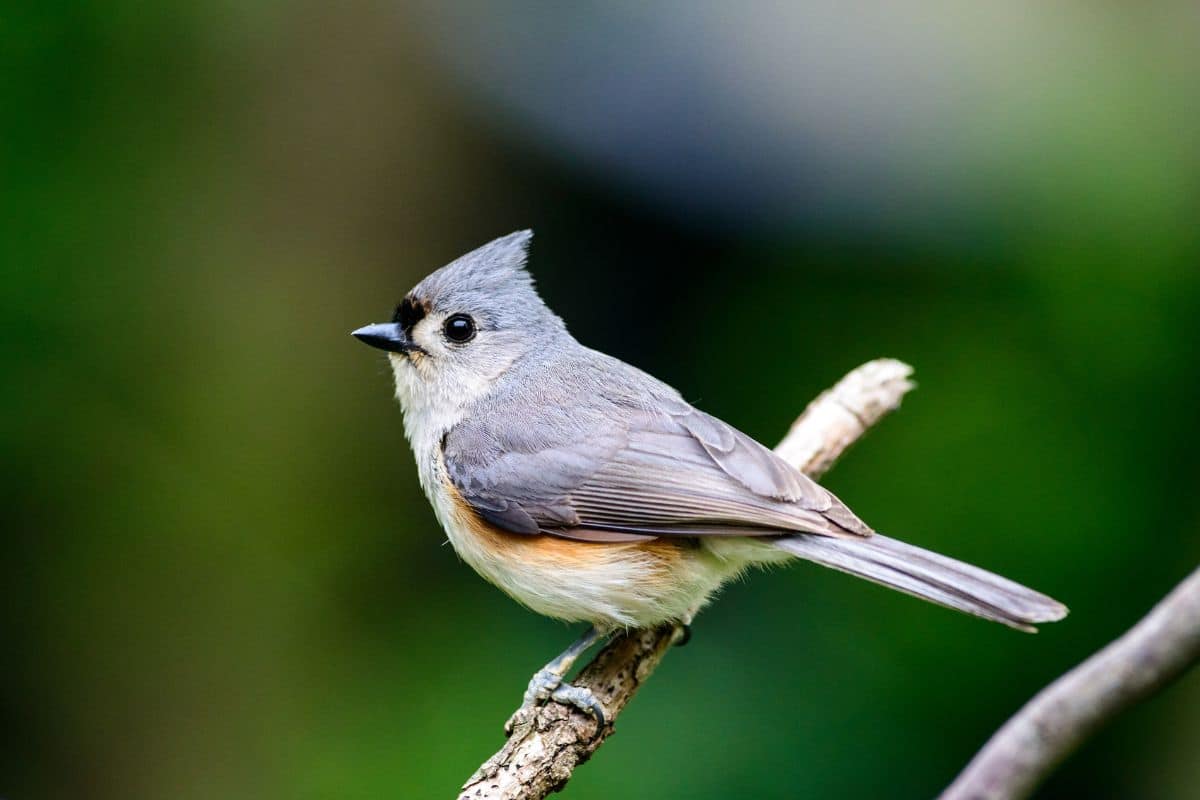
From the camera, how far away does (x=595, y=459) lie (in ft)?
9.80

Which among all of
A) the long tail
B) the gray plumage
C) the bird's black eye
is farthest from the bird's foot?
the bird's black eye

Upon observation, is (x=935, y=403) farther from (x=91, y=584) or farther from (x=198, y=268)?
(x=91, y=584)

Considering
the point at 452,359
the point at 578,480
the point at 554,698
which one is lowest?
the point at 554,698

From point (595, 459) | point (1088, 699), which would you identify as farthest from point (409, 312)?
point (1088, 699)

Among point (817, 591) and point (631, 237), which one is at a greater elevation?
point (631, 237)

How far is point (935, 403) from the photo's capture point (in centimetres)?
404

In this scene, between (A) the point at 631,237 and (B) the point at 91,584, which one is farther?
(A) the point at 631,237

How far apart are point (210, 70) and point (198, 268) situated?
2.70 ft

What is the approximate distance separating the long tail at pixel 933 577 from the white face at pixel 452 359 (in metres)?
1.08

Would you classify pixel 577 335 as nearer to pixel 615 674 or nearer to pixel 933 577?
pixel 615 674

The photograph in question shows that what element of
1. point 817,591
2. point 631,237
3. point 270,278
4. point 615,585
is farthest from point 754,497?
point 270,278

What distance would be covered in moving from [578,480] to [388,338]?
80 cm

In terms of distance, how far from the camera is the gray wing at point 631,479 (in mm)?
2746

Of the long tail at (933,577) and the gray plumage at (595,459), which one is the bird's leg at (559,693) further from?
the long tail at (933,577)
